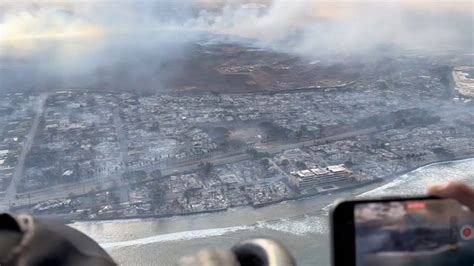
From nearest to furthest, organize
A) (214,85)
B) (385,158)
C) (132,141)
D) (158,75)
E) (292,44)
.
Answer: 1. (385,158)
2. (132,141)
3. (214,85)
4. (158,75)
5. (292,44)

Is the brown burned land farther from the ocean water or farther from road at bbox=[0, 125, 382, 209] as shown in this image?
the ocean water

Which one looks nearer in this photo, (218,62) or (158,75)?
(158,75)

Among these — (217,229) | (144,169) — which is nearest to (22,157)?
(144,169)

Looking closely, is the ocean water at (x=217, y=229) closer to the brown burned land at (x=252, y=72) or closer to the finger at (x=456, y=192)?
the finger at (x=456, y=192)

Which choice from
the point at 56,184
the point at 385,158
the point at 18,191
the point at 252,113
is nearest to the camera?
the point at 18,191

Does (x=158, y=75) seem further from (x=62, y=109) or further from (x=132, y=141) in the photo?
(x=132, y=141)

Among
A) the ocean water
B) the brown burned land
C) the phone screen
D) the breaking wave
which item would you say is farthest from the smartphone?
the brown burned land


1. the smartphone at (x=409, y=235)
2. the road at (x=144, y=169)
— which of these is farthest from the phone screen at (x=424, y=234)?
the road at (x=144, y=169)

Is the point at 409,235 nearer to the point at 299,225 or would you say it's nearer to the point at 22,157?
the point at 299,225

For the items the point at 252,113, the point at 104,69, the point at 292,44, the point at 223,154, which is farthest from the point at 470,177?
the point at 292,44
